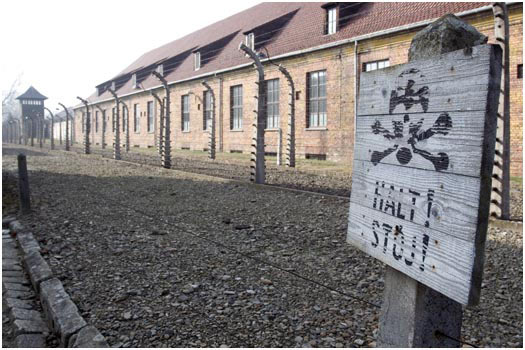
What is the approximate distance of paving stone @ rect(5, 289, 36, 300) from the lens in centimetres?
383

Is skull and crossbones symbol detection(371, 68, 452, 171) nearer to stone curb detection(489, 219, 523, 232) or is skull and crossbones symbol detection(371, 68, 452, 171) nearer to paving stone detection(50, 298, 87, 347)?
paving stone detection(50, 298, 87, 347)

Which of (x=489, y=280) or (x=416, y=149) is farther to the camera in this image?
(x=489, y=280)

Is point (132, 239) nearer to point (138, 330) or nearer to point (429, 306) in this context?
point (138, 330)

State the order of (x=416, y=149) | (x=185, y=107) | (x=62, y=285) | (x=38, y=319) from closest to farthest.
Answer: (x=416, y=149) → (x=38, y=319) → (x=62, y=285) → (x=185, y=107)

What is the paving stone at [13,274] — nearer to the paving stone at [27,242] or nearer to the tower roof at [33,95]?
the paving stone at [27,242]

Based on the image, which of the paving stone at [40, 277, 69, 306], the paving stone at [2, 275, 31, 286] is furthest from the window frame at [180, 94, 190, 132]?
the paving stone at [40, 277, 69, 306]

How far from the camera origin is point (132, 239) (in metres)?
5.30

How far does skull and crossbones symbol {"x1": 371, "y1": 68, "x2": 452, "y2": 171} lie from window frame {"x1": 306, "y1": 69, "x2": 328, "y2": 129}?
16.9 m

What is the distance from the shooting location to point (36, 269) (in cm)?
420

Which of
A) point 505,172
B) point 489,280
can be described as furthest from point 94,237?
point 505,172

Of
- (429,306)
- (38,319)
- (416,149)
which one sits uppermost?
(416,149)

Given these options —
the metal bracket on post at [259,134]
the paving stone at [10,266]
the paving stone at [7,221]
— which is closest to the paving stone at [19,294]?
the paving stone at [10,266]

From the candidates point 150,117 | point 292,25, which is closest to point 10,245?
point 292,25

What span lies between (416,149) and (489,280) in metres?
2.71
